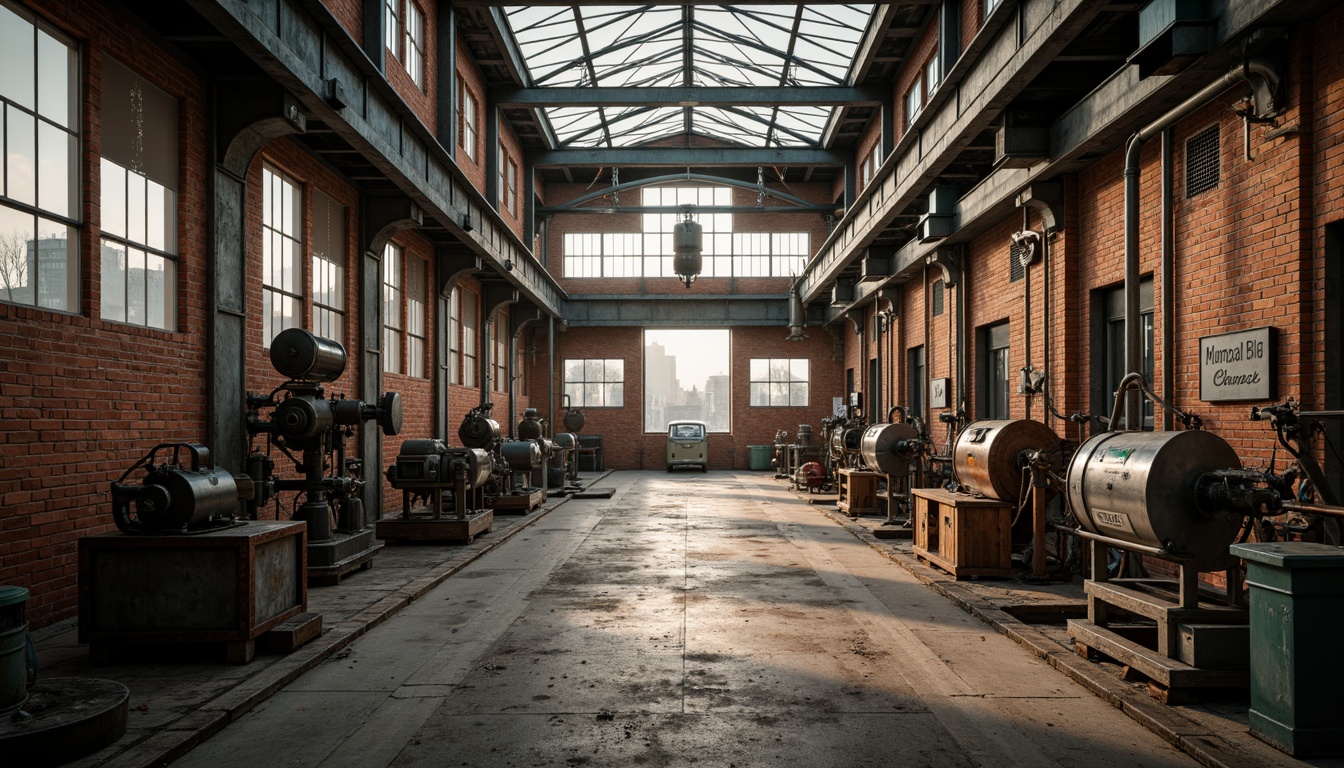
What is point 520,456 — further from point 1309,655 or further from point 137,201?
point 1309,655

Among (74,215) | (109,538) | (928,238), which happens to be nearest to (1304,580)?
(109,538)

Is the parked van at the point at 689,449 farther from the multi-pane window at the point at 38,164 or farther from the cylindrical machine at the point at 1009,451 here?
the multi-pane window at the point at 38,164

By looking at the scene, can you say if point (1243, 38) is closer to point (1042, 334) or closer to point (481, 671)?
point (1042, 334)

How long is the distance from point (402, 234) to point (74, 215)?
752cm

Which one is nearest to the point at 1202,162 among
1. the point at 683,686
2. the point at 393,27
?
the point at 683,686

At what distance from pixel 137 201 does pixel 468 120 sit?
11376 millimetres

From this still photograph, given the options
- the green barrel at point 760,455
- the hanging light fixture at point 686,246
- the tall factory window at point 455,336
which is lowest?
the green barrel at point 760,455

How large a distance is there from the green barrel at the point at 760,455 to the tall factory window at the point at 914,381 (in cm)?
947

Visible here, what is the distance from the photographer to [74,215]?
6516mm

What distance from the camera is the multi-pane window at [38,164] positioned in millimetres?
5867

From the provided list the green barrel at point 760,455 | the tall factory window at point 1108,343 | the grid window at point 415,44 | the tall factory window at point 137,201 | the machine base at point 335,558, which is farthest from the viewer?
the green barrel at point 760,455

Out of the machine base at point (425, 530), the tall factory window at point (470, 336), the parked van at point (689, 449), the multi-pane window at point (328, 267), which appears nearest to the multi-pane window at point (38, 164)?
the multi-pane window at point (328, 267)

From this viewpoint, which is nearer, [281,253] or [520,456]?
[281,253]

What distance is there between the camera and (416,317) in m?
14.7
